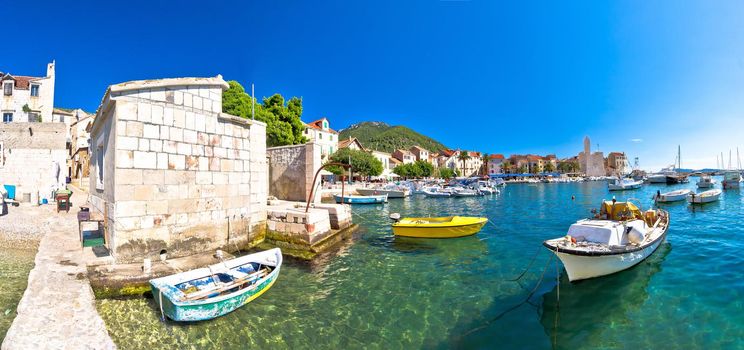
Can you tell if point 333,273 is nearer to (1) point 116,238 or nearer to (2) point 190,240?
(2) point 190,240

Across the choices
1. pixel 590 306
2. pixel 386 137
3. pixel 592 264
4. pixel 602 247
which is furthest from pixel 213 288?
pixel 386 137

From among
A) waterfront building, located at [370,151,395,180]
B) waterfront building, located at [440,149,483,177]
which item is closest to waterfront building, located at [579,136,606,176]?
waterfront building, located at [440,149,483,177]

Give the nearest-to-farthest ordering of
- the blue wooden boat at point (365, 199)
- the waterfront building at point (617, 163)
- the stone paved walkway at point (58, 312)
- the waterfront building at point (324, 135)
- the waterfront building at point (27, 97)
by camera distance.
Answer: the stone paved walkway at point (58, 312)
the waterfront building at point (27, 97)
the blue wooden boat at point (365, 199)
the waterfront building at point (324, 135)
the waterfront building at point (617, 163)

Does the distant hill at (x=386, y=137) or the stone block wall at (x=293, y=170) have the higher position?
the distant hill at (x=386, y=137)

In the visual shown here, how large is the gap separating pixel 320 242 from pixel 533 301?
24.9 feet

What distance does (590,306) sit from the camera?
7.16 metres

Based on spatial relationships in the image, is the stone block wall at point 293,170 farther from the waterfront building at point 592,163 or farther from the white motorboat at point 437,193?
the waterfront building at point 592,163

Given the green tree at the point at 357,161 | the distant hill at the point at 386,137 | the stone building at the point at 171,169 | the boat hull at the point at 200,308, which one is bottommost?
the boat hull at the point at 200,308

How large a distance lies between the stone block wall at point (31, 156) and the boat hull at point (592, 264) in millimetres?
29503

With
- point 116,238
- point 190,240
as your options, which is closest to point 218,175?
point 190,240

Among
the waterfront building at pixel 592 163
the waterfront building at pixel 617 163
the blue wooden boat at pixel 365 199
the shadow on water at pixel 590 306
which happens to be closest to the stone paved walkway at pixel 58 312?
the shadow on water at pixel 590 306

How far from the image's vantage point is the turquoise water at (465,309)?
18.6 ft

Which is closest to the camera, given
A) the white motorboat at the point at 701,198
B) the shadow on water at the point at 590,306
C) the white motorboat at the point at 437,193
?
the shadow on water at the point at 590,306

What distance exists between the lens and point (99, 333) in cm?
442
